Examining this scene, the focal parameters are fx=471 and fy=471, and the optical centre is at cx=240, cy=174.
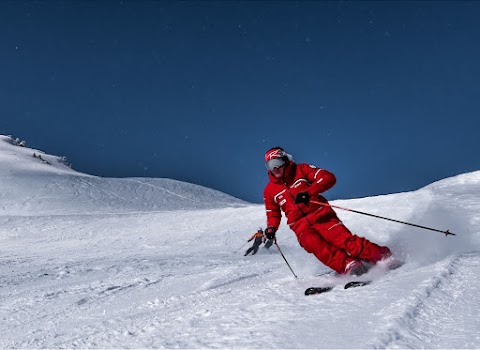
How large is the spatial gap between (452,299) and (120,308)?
2.82 meters

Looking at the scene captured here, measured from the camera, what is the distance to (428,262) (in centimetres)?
456

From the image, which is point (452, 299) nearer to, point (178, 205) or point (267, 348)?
point (267, 348)

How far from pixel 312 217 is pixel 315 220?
0.04 meters

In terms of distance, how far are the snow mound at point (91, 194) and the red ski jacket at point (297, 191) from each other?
1746 centimetres

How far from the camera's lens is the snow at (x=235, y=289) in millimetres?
2615

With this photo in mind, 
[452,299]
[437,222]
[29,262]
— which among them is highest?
[437,222]

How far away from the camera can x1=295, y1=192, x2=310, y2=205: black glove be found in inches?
184

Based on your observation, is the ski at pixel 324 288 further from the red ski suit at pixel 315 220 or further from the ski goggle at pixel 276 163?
the ski goggle at pixel 276 163

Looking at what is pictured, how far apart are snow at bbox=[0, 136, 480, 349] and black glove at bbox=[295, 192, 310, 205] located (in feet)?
2.51

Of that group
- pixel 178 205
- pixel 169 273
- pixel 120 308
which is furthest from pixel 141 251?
pixel 178 205

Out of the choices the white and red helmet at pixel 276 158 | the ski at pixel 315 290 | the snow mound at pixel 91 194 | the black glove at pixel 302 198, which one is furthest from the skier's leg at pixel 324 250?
the snow mound at pixel 91 194

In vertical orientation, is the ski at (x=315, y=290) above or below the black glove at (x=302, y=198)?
below

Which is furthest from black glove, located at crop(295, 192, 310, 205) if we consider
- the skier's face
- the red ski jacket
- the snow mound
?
the snow mound

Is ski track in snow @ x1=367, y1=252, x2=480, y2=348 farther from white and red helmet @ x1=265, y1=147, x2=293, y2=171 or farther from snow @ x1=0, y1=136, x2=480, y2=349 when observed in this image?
white and red helmet @ x1=265, y1=147, x2=293, y2=171
